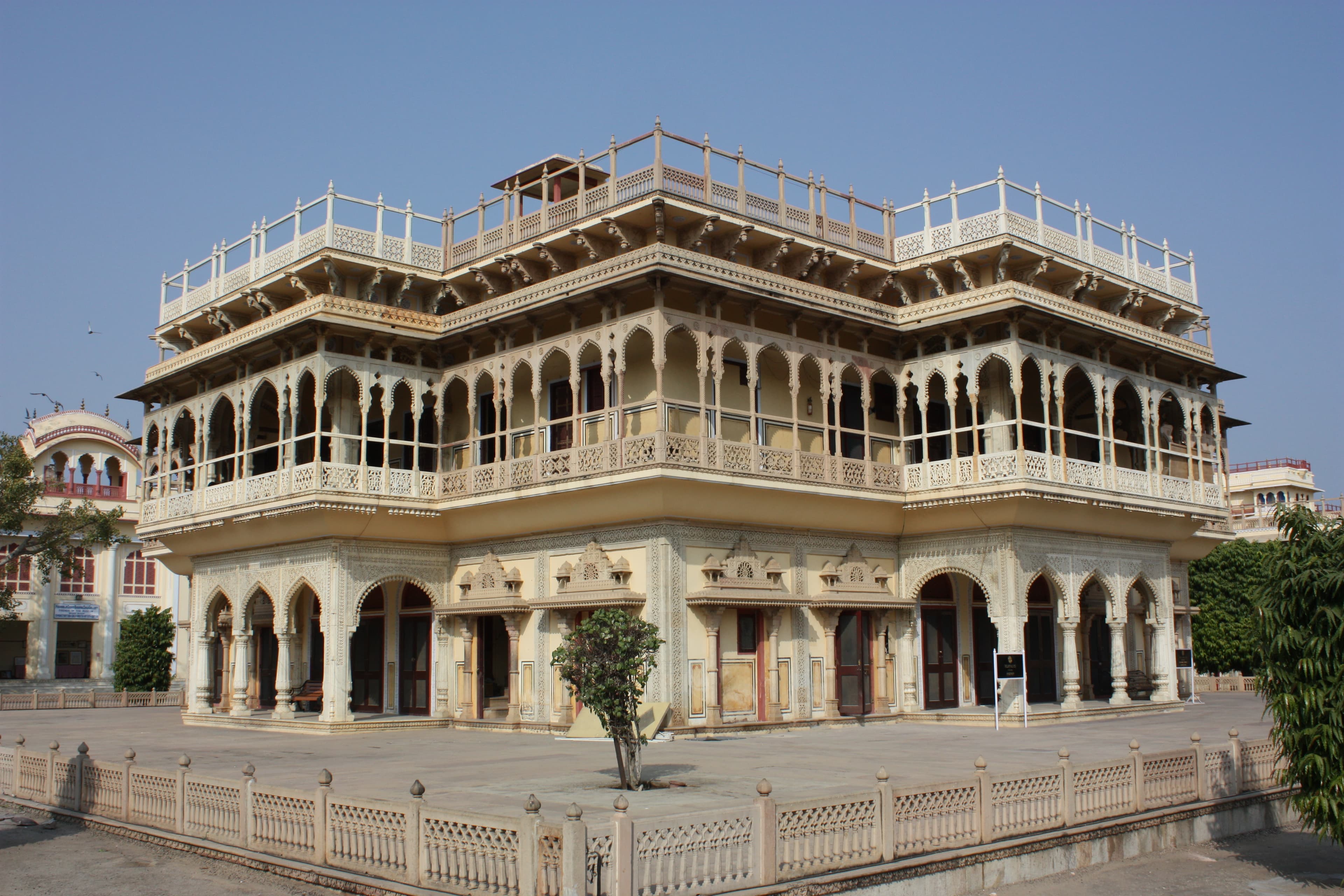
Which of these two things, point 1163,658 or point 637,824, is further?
point 1163,658

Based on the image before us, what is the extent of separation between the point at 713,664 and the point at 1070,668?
791 centimetres

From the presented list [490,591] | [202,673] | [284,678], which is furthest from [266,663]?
[490,591]

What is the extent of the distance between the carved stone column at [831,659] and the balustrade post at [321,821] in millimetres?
14533

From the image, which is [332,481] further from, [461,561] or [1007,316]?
[1007,316]

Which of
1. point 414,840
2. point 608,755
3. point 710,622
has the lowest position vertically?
point 608,755

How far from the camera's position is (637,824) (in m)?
8.56

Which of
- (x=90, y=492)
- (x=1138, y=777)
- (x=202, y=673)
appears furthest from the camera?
(x=90, y=492)

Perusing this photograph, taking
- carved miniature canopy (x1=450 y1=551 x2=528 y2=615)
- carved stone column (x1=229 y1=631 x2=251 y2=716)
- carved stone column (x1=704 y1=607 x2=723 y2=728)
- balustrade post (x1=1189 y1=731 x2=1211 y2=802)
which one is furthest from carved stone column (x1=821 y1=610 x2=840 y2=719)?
carved stone column (x1=229 y1=631 x2=251 y2=716)

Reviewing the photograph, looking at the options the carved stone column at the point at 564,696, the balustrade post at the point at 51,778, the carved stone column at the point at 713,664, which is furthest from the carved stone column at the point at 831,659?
the balustrade post at the point at 51,778

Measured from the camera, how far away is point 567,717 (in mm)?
23047

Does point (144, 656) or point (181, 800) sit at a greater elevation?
point (144, 656)

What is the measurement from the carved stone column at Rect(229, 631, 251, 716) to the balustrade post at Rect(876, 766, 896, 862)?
20483 mm

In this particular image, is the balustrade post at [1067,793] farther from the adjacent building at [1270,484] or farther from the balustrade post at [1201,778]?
the adjacent building at [1270,484]

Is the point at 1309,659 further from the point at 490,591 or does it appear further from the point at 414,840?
the point at 490,591
